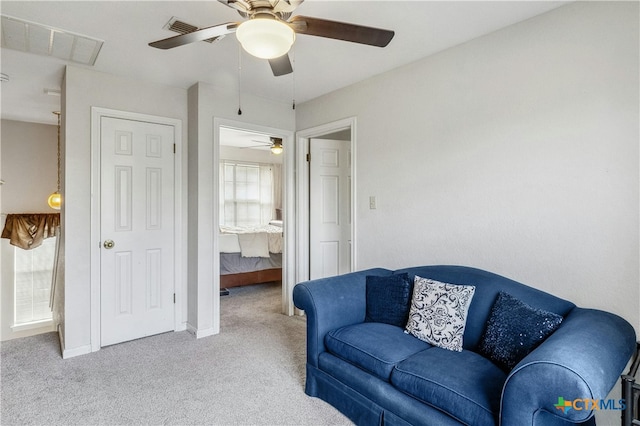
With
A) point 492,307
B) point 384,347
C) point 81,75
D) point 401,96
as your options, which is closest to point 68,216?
point 81,75

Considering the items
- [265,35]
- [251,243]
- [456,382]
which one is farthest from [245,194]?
[456,382]

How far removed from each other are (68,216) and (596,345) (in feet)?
11.7

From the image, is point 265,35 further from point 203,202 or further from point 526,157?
point 203,202

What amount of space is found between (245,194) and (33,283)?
157 inches

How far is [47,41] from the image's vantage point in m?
2.45

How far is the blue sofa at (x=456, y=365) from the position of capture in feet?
4.08

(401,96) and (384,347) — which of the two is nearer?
(384,347)

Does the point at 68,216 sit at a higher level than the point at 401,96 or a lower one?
lower

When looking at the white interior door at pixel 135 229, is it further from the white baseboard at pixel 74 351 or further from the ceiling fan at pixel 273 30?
the ceiling fan at pixel 273 30

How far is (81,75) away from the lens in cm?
295

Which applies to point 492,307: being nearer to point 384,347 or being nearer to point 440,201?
point 384,347

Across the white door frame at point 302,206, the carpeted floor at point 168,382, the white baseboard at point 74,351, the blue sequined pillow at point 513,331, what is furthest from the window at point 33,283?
the blue sequined pillow at point 513,331

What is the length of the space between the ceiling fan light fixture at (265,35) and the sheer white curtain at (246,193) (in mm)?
6039

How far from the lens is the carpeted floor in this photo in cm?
208
